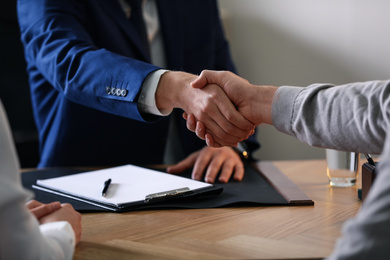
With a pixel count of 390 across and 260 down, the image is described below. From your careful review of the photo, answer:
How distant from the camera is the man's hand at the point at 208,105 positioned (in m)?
1.26

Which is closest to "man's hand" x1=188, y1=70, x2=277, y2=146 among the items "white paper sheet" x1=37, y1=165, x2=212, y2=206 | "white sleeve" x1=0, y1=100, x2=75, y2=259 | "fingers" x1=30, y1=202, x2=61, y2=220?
"white paper sheet" x1=37, y1=165, x2=212, y2=206

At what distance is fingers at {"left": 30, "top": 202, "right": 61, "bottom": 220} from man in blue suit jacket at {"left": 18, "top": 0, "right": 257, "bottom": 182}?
0.47 m

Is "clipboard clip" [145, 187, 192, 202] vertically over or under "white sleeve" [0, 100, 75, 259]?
under

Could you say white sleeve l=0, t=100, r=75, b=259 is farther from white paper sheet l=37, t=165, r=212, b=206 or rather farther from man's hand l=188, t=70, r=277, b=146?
man's hand l=188, t=70, r=277, b=146

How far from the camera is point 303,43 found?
2.47 m

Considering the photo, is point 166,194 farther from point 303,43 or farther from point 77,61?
point 303,43

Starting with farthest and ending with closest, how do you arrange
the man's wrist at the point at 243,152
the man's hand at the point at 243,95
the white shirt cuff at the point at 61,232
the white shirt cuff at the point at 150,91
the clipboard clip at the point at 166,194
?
the man's wrist at the point at 243,152 < the white shirt cuff at the point at 150,91 < the man's hand at the point at 243,95 < the clipboard clip at the point at 166,194 < the white shirt cuff at the point at 61,232

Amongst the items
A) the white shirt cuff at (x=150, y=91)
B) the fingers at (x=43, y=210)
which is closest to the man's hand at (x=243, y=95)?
the white shirt cuff at (x=150, y=91)

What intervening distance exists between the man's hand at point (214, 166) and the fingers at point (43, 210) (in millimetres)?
458

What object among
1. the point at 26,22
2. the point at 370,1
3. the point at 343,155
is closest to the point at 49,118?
the point at 26,22

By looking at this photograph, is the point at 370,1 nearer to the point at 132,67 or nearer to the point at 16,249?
the point at 132,67

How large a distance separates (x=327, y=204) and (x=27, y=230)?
0.63 meters

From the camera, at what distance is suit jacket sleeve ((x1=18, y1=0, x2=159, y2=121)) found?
1.31m

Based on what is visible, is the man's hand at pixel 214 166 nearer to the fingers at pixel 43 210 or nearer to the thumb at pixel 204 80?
the thumb at pixel 204 80
